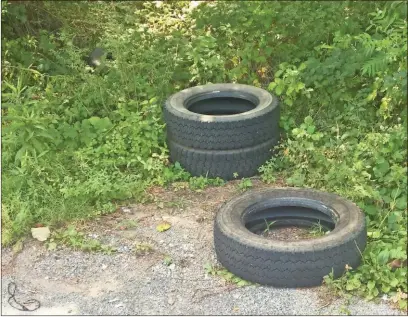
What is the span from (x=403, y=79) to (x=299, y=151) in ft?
3.62

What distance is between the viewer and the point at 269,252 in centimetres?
496

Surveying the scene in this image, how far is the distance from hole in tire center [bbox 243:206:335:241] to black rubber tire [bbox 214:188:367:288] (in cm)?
14

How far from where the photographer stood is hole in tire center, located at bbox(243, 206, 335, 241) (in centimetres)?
567

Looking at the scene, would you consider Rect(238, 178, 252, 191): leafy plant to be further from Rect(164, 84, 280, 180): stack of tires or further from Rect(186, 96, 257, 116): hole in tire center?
Rect(186, 96, 257, 116): hole in tire center

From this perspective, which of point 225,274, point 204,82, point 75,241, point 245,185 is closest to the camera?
point 225,274

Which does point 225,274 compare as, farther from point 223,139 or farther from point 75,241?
point 223,139

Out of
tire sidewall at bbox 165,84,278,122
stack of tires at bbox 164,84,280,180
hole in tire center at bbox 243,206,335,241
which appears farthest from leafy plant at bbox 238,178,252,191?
hole in tire center at bbox 243,206,335,241

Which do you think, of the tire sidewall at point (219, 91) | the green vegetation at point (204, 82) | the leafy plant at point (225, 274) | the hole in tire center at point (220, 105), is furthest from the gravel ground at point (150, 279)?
the hole in tire center at point (220, 105)

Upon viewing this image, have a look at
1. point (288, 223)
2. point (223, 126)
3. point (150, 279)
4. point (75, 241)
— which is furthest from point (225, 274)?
point (223, 126)

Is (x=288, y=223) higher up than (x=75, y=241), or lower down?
higher up

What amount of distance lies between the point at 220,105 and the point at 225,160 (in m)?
0.94

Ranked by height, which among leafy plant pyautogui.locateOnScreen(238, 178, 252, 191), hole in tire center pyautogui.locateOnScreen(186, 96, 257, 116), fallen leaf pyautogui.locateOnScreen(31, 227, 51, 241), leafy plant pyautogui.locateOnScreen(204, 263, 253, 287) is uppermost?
hole in tire center pyautogui.locateOnScreen(186, 96, 257, 116)

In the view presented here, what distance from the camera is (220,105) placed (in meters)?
7.35

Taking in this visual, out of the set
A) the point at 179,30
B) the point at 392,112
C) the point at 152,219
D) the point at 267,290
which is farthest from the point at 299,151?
the point at 179,30
